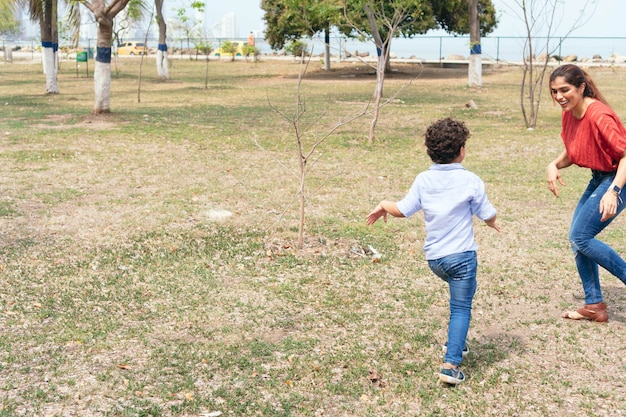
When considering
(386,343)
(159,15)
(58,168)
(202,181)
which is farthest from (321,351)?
(159,15)

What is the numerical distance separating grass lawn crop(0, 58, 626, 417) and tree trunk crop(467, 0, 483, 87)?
13.2 m

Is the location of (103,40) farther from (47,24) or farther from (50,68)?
(50,68)

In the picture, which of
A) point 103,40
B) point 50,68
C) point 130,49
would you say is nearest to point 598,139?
point 103,40

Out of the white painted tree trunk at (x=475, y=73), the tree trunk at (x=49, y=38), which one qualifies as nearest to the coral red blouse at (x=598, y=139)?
the tree trunk at (x=49, y=38)

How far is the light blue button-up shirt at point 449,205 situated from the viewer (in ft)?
12.6

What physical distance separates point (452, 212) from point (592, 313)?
1.66m

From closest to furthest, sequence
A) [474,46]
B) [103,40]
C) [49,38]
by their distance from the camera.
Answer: [103,40] → [49,38] → [474,46]

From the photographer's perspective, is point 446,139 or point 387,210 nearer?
point 446,139

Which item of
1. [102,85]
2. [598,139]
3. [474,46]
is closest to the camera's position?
[598,139]

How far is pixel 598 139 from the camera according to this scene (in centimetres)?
438

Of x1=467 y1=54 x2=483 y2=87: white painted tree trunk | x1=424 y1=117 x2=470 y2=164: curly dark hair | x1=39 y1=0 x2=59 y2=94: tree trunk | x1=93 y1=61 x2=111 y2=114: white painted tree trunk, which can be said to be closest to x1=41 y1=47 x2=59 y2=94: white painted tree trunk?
x1=39 y1=0 x2=59 y2=94: tree trunk

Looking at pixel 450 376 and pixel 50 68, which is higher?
pixel 50 68

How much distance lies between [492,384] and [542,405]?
30 centimetres

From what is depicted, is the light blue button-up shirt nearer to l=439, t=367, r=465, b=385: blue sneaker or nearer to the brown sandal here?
l=439, t=367, r=465, b=385: blue sneaker
